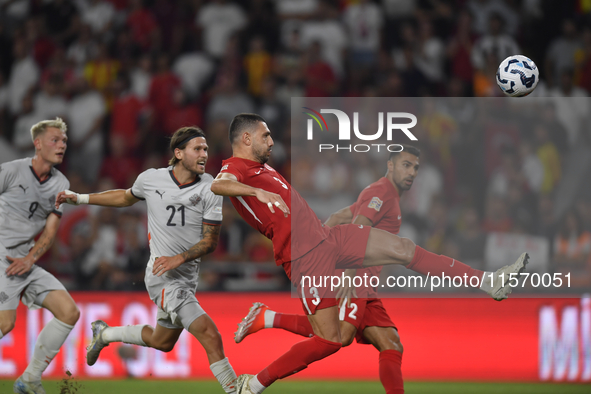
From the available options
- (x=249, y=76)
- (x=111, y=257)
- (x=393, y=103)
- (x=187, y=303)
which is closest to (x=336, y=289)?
(x=187, y=303)

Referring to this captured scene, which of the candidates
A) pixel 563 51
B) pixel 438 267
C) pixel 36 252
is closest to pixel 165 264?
pixel 36 252

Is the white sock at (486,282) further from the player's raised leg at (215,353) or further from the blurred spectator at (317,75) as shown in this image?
the blurred spectator at (317,75)

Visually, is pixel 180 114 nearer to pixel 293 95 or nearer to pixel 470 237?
pixel 293 95

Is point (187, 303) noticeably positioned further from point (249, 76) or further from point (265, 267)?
point (249, 76)

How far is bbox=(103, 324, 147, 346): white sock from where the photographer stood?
632cm

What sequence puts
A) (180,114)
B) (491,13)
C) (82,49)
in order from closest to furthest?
(180,114) → (491,13) → (82,49)

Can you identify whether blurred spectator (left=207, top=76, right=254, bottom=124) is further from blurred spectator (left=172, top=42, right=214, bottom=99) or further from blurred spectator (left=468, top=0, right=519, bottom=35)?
blurred spectator (left=468, top=0, right=519, bottom=35)

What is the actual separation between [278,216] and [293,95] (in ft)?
20.9

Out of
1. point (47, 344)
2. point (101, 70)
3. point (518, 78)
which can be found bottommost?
point (47, 344)

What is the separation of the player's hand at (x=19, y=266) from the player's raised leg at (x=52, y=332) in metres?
0.31

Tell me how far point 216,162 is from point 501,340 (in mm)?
4849

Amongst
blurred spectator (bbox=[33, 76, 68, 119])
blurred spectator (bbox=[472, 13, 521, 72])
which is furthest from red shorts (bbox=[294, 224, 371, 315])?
blurred spectator (bbox=[33, 76, 68, 119])

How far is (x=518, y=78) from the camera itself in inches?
263

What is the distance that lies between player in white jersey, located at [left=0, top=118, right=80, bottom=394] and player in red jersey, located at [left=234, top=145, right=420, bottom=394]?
1.94 m
